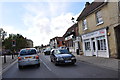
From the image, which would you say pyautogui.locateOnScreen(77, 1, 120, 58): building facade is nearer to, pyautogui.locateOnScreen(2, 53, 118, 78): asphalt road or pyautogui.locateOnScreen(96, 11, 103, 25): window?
pyautogui.locateOnScreen(96, 11, 103, 25): window

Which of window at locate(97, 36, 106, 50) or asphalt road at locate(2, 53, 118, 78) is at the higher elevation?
window at locate(97, 36, 106, 50)

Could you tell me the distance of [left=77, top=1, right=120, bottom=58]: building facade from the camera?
13.7m

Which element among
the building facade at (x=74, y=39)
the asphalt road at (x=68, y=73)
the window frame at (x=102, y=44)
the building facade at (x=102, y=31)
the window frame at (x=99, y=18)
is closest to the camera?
the asphalt road at (x=68, y=73)

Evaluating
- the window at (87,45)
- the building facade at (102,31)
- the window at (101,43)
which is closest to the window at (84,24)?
the building facade at (102,31)

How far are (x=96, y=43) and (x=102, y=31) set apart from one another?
2.19 metres

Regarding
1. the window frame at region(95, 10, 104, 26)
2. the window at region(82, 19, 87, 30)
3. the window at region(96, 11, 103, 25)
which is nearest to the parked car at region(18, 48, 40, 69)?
the window frame at region(95, 10, 104, 26)

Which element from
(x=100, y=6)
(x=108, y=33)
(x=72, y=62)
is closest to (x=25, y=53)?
(x=72, y=62)

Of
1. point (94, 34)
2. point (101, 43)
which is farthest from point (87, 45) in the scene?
point (101, 43)

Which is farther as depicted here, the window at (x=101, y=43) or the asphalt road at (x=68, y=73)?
the window at (x=101, y=43)

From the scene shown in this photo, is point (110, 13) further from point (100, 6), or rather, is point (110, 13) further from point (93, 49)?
point (93, 49)

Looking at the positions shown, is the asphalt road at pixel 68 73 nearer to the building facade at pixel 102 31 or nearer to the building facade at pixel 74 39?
the building facade at pixel 102 31

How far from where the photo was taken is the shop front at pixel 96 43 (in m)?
15.5

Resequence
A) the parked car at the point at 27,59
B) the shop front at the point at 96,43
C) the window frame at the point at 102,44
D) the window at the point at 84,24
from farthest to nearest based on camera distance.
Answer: the window at the point at 84,24
the window frame at the point at 102,44
the shop front at the point at 96,43
the parked car at the point at 27,59

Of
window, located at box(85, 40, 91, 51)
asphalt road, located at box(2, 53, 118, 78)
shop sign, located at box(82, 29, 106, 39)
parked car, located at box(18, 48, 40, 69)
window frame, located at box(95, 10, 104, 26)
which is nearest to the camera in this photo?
asphalt road, located at box(2, 53, 118, 78)
